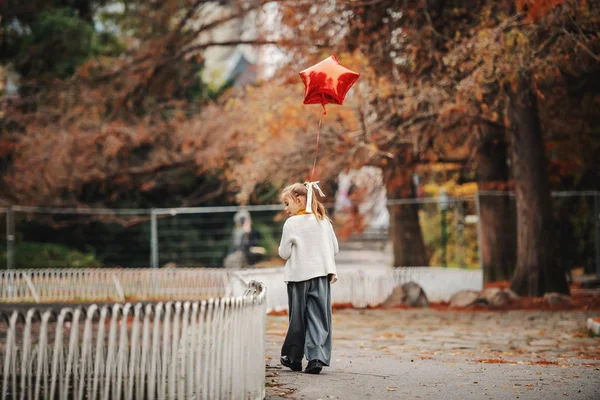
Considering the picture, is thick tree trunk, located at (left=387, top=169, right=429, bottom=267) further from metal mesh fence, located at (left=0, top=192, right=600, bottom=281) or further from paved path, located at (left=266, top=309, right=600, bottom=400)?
paved path, located at (left=266, top=309, right=600, bottom=400)

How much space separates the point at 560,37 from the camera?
1609 cm

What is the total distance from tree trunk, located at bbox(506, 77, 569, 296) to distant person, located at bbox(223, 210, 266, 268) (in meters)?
9.99

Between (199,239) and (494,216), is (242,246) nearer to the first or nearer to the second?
(199,239)

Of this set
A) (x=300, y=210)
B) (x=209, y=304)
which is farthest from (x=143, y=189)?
(x=209, y=304)

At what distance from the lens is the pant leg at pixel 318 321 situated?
31.0ft

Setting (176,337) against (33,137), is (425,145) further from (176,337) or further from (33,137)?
(176,337)

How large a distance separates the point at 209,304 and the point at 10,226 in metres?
19.0

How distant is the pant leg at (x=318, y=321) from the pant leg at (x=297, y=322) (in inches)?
2.3

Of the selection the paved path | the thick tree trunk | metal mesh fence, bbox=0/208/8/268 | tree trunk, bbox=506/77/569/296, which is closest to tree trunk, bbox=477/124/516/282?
tree trunk, bbox=506/77/569/296

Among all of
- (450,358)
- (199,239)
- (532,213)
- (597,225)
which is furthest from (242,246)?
(450,358)

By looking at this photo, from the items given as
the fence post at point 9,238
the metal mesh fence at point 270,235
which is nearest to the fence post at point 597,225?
the metal mesh fence at point 270,235

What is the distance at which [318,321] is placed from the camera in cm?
955

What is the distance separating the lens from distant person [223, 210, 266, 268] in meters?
28.8

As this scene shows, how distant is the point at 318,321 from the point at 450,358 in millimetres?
2546
